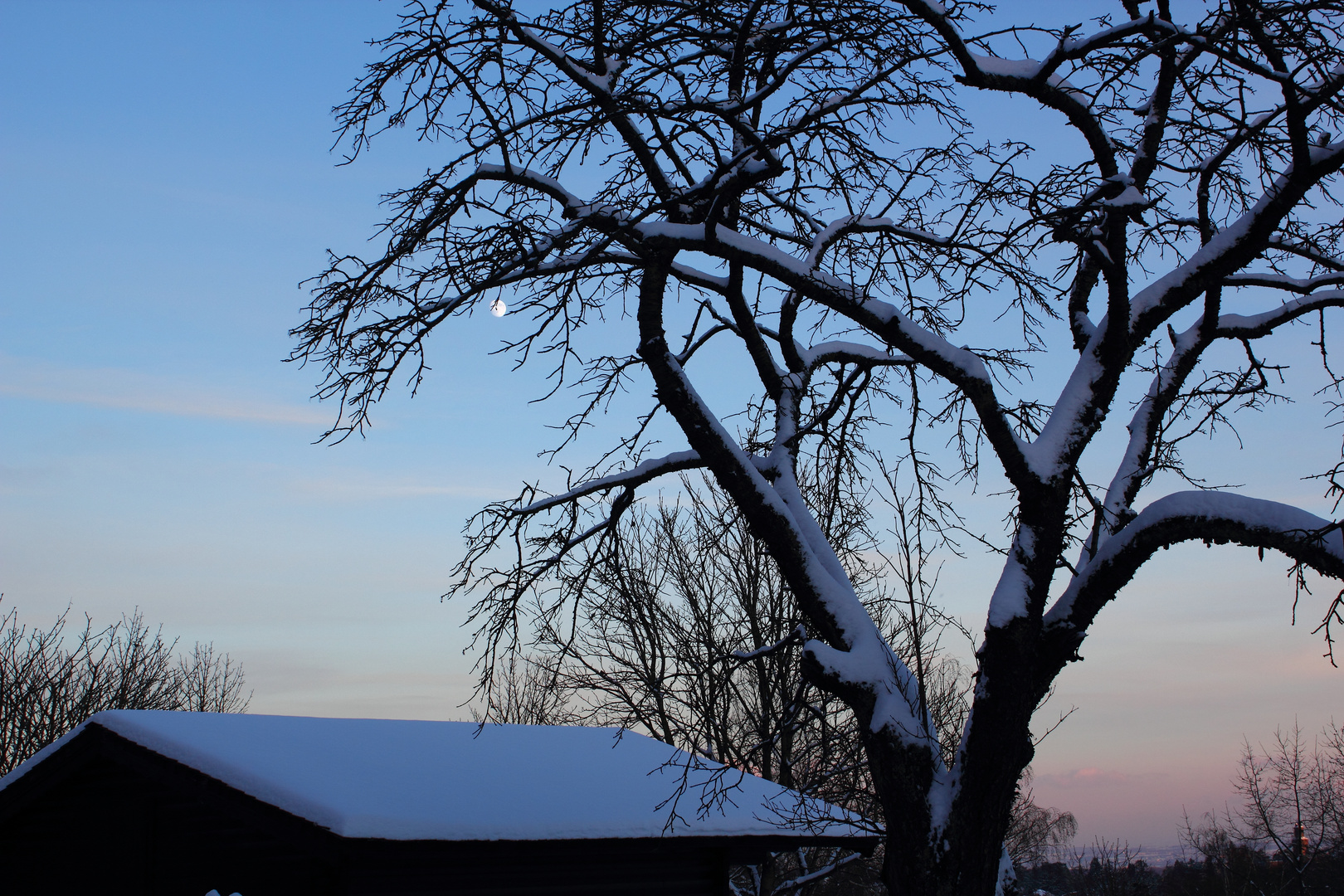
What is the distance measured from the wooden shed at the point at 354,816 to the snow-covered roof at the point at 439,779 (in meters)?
0.02

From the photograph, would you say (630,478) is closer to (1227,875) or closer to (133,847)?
(133,847)

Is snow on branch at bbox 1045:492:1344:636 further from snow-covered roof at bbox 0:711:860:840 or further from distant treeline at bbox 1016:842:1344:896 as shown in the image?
distant treeline at bbox 1016:842:1344:896

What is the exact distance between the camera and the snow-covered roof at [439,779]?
7117 millimetres

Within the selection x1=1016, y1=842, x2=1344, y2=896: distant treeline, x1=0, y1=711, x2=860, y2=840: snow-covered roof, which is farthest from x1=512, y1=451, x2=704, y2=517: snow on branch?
x1=1016, y1=842, x2=1344, y2=896: distant treeline

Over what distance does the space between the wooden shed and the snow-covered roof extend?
25 mm

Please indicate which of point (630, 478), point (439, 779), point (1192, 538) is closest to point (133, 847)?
point (439, 779)

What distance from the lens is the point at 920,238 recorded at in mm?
8383

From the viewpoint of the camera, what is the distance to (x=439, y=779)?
8.53 meters

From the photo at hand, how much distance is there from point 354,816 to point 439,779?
194 centimetres

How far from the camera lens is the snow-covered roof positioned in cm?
712

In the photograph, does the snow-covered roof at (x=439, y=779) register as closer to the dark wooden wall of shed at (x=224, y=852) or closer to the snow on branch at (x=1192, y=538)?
the dark wooden wall of shed at (x=224, y=852)

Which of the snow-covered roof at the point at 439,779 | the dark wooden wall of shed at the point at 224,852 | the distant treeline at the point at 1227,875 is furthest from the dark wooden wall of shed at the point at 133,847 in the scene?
the distant treeline at the point at 1227,875

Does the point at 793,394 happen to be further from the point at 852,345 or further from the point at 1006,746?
the point at 1006,746

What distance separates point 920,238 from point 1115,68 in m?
1.97
